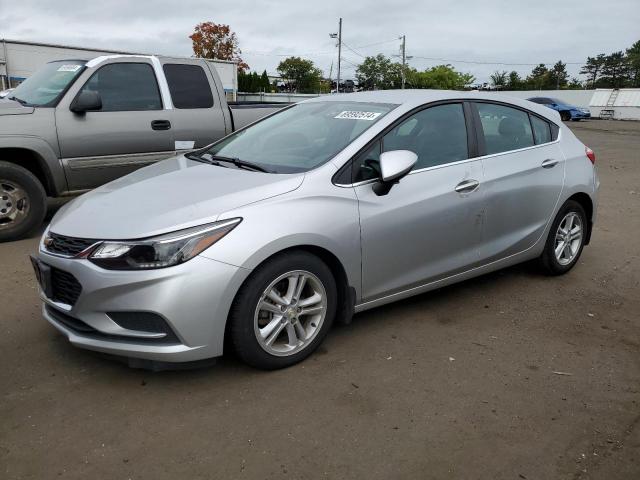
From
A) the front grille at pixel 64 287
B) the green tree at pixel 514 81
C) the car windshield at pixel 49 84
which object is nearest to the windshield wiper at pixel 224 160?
the front grille at pixel 64 287

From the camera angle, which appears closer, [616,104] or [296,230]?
[296,230]

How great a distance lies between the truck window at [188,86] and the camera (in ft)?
21.7

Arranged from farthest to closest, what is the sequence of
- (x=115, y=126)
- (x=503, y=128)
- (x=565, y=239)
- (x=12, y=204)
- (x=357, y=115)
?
(x=115, y=126), (x=12, y=204), (x=565, y=239), (x=503, y=128), (x=357, y=115)

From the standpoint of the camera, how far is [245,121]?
7.21 meters

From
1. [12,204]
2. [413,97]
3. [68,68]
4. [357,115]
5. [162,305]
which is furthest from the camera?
[68,68]

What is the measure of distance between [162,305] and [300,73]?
88143mm

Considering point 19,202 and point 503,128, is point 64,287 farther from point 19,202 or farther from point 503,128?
point 503,128

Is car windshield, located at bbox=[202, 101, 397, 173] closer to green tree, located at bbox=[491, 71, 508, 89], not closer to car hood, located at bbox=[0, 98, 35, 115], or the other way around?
car hood, located at bbox=[0, 98, 35, 115]

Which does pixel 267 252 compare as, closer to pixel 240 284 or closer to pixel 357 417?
pixel 240 284

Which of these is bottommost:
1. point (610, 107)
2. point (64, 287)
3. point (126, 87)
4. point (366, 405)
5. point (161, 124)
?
point (610, 107)

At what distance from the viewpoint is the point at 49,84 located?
6.18 metres

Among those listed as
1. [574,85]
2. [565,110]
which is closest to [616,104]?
[565,110]

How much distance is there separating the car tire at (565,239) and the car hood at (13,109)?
5.10 metres

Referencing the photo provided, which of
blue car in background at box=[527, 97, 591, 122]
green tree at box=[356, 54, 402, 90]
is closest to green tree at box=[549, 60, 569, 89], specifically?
green tree at box=[356, 54, 402, 90]
